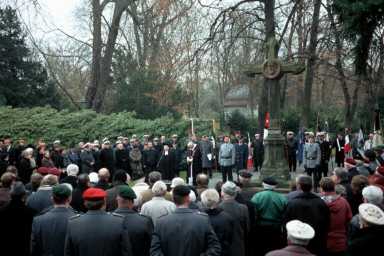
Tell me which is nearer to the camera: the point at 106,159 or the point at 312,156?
the point at 312,156

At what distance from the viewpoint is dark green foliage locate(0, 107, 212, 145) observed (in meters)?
25.4

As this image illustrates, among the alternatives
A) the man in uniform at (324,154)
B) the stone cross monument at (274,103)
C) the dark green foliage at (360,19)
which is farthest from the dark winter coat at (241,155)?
the dark green foliage at (360,19)

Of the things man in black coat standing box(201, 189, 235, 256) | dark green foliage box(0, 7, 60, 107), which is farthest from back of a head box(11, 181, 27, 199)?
dark green foliage box(0, 7, 60, 107)

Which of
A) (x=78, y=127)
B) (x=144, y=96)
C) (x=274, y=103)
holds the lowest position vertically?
(x=78, y=127)

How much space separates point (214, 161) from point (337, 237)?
16.2m

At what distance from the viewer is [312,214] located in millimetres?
7340

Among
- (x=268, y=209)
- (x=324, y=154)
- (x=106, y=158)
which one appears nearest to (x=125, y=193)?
(x=268, y=209)

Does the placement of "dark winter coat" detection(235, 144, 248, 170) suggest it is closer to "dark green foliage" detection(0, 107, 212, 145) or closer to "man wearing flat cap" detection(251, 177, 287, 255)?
"dark green foliage" detection(0, 107, 212, 145)

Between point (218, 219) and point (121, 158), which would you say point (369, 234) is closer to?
point (218, 219)

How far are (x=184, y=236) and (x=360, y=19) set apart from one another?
1186 centimetres

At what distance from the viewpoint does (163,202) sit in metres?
7.24

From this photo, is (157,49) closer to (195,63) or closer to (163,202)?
(195,63)

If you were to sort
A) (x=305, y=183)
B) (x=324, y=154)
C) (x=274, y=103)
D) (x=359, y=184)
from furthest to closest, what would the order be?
(x=324, y=154), (x=274, y=103), (x=359, y=184), (x=305, y=183)

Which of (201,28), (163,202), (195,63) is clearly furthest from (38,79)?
(163,202)
